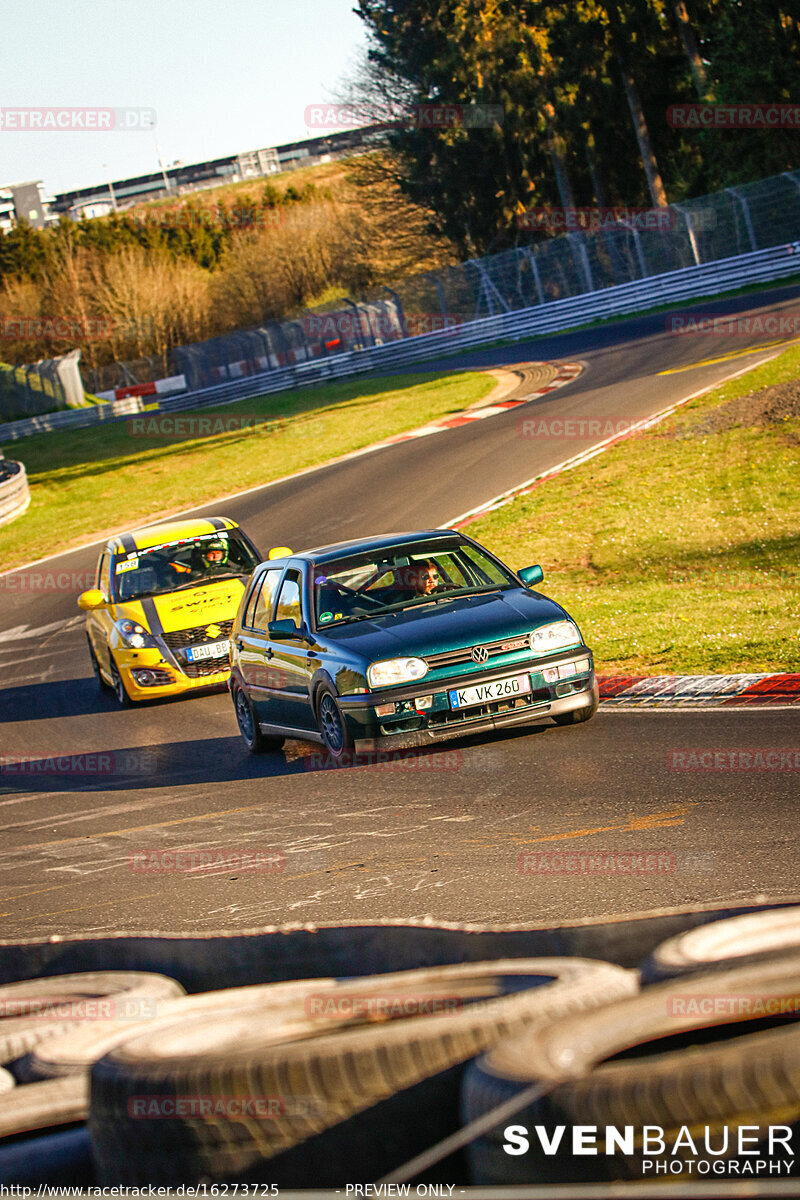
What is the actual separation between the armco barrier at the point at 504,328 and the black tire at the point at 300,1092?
123 feet

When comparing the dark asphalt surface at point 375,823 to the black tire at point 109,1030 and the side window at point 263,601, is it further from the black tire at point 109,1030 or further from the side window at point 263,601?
the black tire at point 109,1030

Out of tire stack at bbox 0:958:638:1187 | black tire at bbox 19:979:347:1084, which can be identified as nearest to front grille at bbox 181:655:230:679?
black tire at bbox 19:979:347:1084

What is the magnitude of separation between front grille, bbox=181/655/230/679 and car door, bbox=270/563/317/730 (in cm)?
318

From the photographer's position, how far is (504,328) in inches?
1752

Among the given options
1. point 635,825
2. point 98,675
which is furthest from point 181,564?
point 635,825

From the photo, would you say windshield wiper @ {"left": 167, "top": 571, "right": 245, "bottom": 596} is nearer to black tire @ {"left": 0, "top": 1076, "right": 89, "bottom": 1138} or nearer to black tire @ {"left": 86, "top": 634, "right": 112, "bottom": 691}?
black tire @ {"left": 86, "top": 634, "right": 112, "bottom": 691}

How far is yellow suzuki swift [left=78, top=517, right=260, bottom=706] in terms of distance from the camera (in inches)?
534

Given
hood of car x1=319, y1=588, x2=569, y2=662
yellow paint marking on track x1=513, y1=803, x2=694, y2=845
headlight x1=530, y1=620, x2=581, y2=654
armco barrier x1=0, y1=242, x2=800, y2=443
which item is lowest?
yellow paint marking on track x1=513, y1=803, x2=694, y2=845

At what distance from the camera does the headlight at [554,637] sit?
889 centimetres

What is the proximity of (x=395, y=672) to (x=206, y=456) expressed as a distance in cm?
2857

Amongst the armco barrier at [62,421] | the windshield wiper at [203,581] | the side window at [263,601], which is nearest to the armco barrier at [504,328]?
the armco barrier at [62,421]

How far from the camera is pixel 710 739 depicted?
26.9 ft

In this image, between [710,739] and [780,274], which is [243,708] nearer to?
[710,739]

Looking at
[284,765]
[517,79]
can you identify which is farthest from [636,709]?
[517,79]
